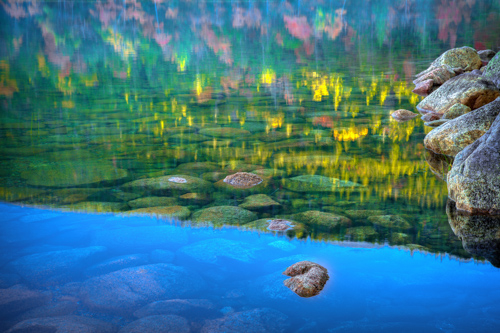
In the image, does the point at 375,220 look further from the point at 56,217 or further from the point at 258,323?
the point at 56,217

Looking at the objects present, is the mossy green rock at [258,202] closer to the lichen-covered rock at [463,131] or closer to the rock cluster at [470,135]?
the rock cluster at [470,135]

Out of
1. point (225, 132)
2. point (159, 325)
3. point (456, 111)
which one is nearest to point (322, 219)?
point (159, 325)

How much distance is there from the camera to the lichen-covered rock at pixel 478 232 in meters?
4.41

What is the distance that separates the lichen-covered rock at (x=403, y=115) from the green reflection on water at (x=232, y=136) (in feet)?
0.53

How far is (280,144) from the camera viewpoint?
26.9ft

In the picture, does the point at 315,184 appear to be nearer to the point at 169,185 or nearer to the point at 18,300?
the point at 169,185

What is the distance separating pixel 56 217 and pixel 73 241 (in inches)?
26.9

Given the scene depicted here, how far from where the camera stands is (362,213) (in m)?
5.31

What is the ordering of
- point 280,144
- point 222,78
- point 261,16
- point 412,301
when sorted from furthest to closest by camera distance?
1. point 261,16
2. point 222,78
3. point 280,144
4. point 412,301

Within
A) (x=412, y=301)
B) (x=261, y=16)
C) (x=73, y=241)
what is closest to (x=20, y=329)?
(x=73, y=241)

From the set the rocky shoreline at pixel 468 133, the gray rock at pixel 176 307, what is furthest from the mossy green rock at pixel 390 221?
the gray rock at pixel 176 307

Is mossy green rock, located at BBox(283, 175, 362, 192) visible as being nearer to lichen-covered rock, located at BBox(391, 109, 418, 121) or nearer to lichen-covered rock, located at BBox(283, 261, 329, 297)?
lichen-covered rock, located at BBox(283, 261, 329, 297)

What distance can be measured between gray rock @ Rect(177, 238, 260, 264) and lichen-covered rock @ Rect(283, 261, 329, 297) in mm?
493

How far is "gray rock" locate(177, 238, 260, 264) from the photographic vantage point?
175 inches
